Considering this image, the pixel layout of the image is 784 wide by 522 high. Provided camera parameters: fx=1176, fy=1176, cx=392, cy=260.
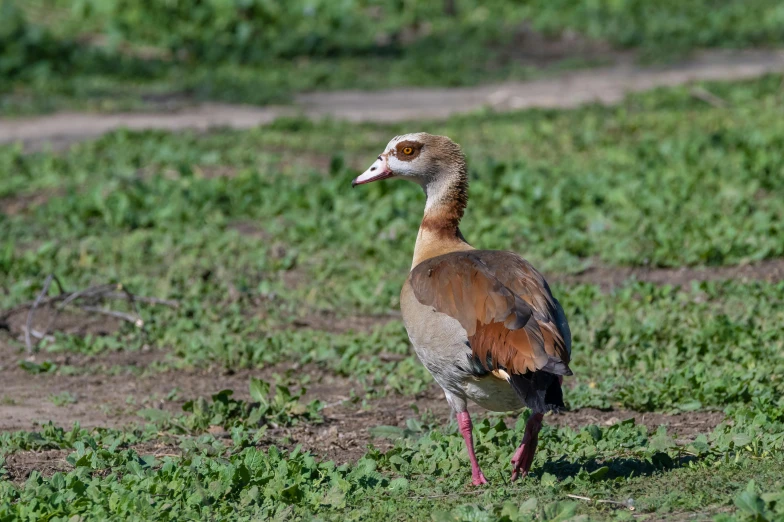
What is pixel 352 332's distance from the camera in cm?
764

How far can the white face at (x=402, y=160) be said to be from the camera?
19.9 feet

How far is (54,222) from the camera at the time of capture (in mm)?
9945

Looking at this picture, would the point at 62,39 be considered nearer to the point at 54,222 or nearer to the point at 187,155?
the point at 187,155

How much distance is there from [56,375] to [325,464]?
9.00ft

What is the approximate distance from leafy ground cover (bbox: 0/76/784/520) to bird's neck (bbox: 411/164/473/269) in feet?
2.90

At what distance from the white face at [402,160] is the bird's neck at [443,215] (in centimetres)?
12

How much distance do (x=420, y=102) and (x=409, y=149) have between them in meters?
10.3

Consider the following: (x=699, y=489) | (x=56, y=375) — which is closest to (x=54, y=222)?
(x=56, y=375)

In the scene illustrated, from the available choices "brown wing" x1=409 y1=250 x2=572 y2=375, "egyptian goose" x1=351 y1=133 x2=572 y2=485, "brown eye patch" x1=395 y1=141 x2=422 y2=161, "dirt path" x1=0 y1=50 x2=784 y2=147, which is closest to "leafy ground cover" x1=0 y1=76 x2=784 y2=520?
"egyptian goose" x1=351 y1=133 x2=572 y2=485

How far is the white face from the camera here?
6062mm

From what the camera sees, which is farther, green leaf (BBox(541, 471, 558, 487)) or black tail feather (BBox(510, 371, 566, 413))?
green leaf (BBox(541, 471, 558, 487))

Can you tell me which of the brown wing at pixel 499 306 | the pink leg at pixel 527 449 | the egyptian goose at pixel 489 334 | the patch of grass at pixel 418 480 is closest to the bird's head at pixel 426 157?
the egyptian goose at pixel 489 334

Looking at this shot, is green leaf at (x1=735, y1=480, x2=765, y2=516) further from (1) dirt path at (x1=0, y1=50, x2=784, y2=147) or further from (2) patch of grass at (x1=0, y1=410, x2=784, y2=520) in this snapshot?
(1) dirt path at (x1=0, y1=50, x2=784, y2=147)

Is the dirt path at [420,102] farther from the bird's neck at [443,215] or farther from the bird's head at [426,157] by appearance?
the bird's neck at [443,215]
